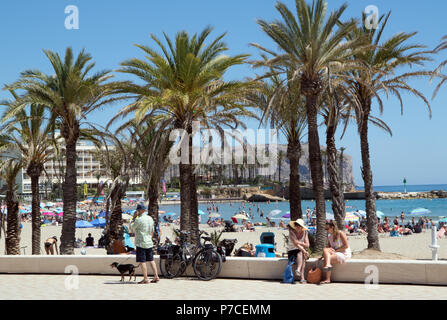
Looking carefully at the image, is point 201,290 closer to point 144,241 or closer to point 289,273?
point 144,241

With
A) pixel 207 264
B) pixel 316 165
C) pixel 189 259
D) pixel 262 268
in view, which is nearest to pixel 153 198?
pixel 316 165

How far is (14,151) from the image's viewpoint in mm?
21641

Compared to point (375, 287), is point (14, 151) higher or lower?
higher

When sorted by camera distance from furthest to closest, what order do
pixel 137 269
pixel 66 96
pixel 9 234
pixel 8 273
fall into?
pixel 9 234
pixel 66 96
pixel 8 273
pixel 137 269

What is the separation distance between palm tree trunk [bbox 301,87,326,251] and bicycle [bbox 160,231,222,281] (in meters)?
5.79

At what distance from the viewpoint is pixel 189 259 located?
10.6m

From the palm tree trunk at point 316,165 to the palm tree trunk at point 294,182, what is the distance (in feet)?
12.6

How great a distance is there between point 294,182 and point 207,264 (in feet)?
33.4

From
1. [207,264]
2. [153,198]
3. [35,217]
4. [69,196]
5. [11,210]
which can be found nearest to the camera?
[207,264]

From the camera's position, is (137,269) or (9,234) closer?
(137,269)

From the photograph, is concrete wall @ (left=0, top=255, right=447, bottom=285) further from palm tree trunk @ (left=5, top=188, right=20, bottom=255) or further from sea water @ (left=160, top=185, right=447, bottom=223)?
sea water @ (left=160, top=185, right=447, bottom=223)
